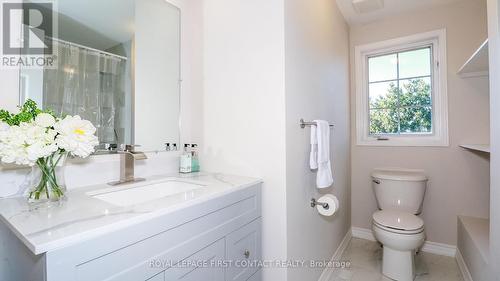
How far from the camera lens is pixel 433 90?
2.16m

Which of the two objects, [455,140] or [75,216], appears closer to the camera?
[75,216]

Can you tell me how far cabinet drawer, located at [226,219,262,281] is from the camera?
104 centimetres

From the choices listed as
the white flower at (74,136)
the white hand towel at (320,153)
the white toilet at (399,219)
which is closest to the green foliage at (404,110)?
the white toilet at (399,219)

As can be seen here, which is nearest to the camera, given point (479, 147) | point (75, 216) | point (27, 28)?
point (75, 216)

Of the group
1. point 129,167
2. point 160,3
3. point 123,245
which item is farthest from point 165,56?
point 123,245

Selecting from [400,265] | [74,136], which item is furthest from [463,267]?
[74,136]

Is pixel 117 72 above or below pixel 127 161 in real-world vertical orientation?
above

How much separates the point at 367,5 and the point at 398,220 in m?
1.88

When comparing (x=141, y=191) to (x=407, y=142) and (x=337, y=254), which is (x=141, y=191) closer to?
(x=337, y=254)

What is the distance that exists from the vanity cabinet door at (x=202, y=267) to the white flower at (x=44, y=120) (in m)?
0.65

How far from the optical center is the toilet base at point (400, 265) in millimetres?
1704

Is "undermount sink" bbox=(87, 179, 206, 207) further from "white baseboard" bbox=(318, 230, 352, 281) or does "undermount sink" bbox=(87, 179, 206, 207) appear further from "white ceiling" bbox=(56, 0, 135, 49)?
"white baseboard" bbox=(318, 230, 352, 281)

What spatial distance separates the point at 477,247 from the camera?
1488 millimetres

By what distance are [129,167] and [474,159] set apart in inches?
106
